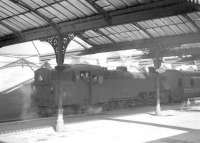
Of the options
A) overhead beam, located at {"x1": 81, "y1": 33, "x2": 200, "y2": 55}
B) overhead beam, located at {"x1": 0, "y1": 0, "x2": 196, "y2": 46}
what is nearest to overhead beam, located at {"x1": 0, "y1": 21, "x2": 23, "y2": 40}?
overhead beam, located at {"x1": 0, "y1": 0, "x2": 196, "y2": 46}

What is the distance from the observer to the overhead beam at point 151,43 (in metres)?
16.7

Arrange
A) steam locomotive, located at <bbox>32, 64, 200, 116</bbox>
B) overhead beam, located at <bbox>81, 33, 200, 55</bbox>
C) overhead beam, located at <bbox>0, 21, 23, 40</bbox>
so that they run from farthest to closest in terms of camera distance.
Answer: steam locomotive, located at <bbox>32, 64, 200, 116</bbox> → overhead beam, located at <bbox>81, 33, 200, 55</bbox> → overhead beam, located at <bbox>0, 21, 23, 40</bbox>

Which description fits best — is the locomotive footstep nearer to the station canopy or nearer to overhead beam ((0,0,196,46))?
the station canopy

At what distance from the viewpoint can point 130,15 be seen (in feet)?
40.7

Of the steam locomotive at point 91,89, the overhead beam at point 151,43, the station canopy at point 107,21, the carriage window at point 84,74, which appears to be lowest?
the steam locomotive at point 91,89

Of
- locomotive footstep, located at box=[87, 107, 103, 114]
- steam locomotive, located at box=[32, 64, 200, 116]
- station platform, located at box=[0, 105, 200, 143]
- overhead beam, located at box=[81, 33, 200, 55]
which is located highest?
overhead beam, located at box=[81, 33, 200, 55]

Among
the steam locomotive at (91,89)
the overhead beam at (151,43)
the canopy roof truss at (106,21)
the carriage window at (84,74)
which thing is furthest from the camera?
the carriage window at (84,74)

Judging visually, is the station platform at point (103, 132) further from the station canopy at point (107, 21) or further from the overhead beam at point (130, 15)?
the overhead beam at point (130, 15)

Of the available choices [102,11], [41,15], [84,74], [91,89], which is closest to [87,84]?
[91,89]

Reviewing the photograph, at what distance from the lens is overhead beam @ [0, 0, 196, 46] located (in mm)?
11008

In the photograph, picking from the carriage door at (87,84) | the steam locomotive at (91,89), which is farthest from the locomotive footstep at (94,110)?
the carriage door at (87,84)

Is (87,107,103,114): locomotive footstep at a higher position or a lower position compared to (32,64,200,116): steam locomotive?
lower

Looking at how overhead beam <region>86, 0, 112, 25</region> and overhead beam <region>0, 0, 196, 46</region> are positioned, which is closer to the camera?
overhead beam <region>0, 0, 196, 46</region>

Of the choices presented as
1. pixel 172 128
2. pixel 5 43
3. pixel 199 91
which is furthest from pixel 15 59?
pixel 199 91
